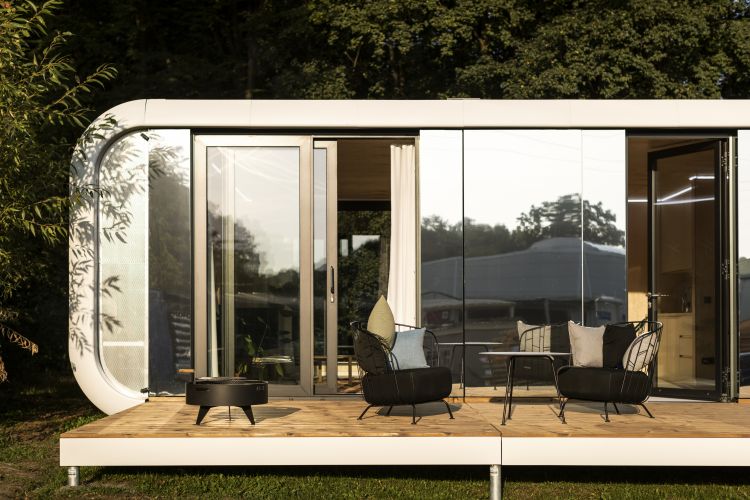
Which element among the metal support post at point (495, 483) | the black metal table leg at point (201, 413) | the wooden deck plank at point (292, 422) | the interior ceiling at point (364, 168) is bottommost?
the metal support post at point (495, 483)

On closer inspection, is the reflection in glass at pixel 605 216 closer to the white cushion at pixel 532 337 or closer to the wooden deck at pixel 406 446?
the white cushion at pixel 532 337

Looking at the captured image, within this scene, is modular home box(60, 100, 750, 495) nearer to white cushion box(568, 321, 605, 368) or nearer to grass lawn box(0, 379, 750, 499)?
white cushion box(568, 321, 605, 368)

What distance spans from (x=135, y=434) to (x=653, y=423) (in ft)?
11.0

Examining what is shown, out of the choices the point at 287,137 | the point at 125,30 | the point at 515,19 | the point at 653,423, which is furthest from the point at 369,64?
the point at 653,423

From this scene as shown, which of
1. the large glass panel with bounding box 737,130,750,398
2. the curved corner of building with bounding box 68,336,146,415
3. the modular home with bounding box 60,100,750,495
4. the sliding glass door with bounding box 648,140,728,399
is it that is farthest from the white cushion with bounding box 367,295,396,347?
the large glass panel with bounding box 737,130,750,398

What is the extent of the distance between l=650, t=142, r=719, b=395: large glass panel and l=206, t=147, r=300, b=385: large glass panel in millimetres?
3198

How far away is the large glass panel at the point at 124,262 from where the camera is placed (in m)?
7.84

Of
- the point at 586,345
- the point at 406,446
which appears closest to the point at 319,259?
A: the point at 586,345

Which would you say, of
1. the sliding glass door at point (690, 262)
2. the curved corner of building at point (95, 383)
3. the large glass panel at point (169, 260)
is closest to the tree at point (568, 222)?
the sliding glass door at point (690, 262)

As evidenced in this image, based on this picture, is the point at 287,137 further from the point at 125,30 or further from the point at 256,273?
the point at 125,30

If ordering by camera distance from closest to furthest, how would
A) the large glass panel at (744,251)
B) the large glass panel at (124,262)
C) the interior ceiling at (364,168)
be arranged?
the large glass panel at (124,262)
the large glass panel at (744,251)
the interior ceiling at (364,168)

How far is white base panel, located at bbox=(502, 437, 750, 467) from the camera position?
5.91 metres

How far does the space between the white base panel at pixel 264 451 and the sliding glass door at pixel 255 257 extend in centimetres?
200

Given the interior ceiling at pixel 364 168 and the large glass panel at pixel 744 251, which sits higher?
the interior ceiling at pixel 364 168
